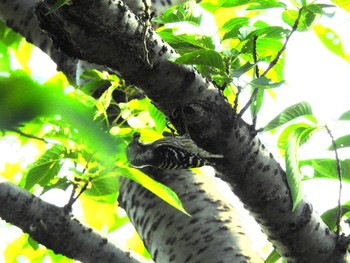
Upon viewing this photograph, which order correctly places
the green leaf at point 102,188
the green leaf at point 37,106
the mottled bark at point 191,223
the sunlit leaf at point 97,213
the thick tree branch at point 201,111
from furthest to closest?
1. the sunlit leaf at point 97,213
2. the green leaf at point 102,188
3. the mottled bark at point 191,223
4. the thick tree branch at point 201,111
5. the green leaf at point 37,106

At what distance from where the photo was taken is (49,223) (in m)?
1.22

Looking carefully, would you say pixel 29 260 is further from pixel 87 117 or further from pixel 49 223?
pixel 87 117

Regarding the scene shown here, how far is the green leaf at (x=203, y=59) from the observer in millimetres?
871

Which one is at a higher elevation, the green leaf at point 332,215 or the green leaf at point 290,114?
the green leaf at point 290,114

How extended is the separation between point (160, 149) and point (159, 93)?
0.13 m

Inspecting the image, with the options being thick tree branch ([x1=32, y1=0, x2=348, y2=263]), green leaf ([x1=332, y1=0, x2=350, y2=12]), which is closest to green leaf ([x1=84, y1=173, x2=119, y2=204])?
thick tree branch ([x1=32, y1=0, x2=348, y2=263])

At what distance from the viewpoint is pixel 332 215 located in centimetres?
112

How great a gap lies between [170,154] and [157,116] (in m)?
0.22

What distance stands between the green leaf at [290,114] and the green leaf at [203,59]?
14cm

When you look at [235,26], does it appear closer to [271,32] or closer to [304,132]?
[271,32]

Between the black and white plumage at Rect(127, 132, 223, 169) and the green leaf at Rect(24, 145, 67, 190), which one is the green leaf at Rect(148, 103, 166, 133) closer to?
the black and white plumage at Rect(127, 132, 223, 169)

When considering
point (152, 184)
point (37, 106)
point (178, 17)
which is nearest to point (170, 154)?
point (152, 184)

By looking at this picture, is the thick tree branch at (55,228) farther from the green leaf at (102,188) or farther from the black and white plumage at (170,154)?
the black and white plumage at (170,154)

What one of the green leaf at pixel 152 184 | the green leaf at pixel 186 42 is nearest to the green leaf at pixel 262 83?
the green leaf at pixel 186 42
